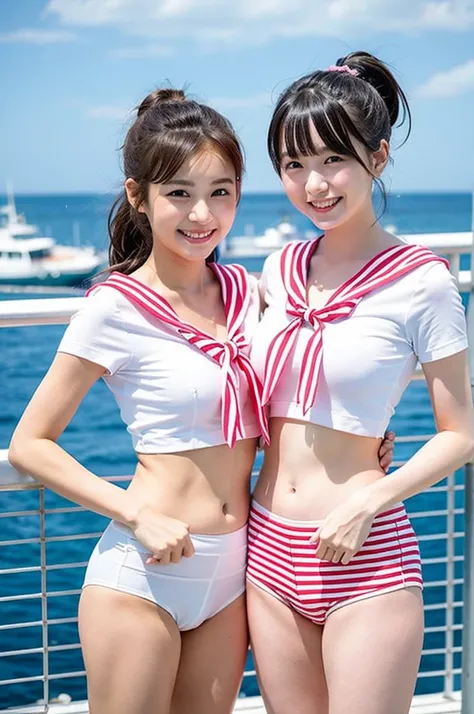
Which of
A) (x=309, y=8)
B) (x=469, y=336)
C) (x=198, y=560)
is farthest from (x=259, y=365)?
(x=309, y=8)

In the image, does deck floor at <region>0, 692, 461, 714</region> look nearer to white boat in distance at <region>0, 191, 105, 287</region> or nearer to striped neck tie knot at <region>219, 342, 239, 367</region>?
striped neck tie knot at <region>219, 342, 239, 367</region>

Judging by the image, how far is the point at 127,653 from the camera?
69.1 inches

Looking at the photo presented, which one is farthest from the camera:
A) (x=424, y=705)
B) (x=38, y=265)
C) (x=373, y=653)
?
Result: (x=38, y=265)

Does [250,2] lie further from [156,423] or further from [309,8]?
[156,423]

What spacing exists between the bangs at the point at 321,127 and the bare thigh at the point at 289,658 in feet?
2.82

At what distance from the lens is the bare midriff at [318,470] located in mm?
1798

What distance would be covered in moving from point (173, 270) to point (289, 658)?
0.80m

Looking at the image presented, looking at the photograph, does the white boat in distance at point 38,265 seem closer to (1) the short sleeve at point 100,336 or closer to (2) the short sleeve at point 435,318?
(1) the short sleeve at point 100,336

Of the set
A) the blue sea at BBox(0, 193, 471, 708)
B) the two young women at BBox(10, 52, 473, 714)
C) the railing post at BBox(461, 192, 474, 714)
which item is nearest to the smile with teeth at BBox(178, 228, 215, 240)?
the two young women at BBox(10, 52, 473, 714)

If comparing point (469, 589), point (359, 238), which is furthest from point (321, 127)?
point (469, 589)

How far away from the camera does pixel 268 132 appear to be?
1.91 m

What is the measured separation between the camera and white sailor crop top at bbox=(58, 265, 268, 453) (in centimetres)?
179

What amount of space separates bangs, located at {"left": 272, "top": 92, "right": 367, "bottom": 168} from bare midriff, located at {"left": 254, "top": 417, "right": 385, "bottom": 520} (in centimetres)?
53

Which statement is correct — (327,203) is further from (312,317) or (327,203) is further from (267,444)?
(267,444)
